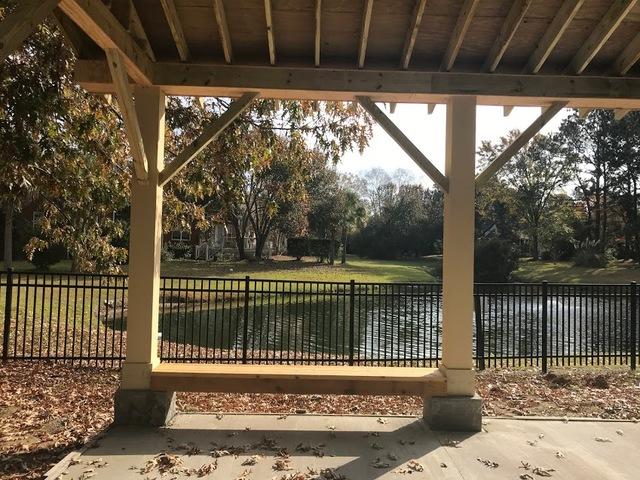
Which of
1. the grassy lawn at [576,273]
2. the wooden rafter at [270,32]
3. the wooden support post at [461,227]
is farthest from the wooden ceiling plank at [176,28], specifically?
the grassy lawn at [576,273]

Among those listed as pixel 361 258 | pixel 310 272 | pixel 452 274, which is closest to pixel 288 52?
pixel 452 274

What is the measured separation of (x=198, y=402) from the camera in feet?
21.8

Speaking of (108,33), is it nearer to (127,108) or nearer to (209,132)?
(127,108)

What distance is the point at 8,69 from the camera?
20.9 ft

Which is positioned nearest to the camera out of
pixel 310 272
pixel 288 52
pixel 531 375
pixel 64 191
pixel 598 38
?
pixel 598 38

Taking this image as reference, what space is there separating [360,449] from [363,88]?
3630 millimetres

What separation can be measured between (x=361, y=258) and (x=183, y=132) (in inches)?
1763

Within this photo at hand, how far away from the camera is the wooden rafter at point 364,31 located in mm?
4645

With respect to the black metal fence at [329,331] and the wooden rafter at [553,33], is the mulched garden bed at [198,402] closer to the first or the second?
the black metal fence at [329,331]

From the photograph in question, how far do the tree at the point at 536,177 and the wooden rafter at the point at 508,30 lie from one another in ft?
114

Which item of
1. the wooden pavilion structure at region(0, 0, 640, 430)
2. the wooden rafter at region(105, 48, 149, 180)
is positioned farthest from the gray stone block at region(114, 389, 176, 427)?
the wooden rafter at region(105, 48, 149, 180)

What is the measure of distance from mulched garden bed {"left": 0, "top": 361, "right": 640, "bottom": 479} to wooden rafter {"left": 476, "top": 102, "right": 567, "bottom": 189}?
115 inches

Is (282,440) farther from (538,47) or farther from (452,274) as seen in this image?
(538,47)

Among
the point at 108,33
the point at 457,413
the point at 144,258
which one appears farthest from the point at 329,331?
the point at 108,33
